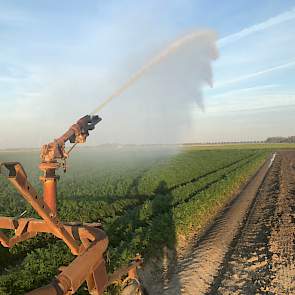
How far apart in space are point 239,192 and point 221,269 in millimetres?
14353

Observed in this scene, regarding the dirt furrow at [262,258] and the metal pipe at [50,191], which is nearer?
the metal pipe at [50,191]

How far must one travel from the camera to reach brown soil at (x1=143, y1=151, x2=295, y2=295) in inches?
311

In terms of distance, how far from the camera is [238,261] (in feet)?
31.0

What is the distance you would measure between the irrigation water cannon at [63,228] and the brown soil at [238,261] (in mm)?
3782

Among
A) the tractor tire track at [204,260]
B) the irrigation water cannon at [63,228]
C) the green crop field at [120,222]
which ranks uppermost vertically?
the irrigation water cannon at [63,228]

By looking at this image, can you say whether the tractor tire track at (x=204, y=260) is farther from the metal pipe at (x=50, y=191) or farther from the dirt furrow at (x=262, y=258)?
the metal pipe at (x=50, y=191)

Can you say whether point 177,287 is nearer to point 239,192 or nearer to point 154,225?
point 154,225

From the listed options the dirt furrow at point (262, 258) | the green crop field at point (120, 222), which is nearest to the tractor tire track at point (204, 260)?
the dirt furrow at point (262, 258)

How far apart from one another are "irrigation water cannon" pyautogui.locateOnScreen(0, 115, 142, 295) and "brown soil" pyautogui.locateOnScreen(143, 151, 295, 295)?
12.4 ft

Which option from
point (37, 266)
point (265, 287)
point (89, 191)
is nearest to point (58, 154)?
point (37, 266)

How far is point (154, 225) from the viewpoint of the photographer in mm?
11711

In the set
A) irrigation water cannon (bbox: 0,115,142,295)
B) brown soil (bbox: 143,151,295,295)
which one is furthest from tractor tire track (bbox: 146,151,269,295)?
irrigation water cannon (bbox: 0,115,142,295)

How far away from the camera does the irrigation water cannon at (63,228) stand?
2.89m

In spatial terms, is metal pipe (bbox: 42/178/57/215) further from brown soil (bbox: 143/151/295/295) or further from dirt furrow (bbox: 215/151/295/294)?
dirt furrow (bbox: 215/151/295/294)
